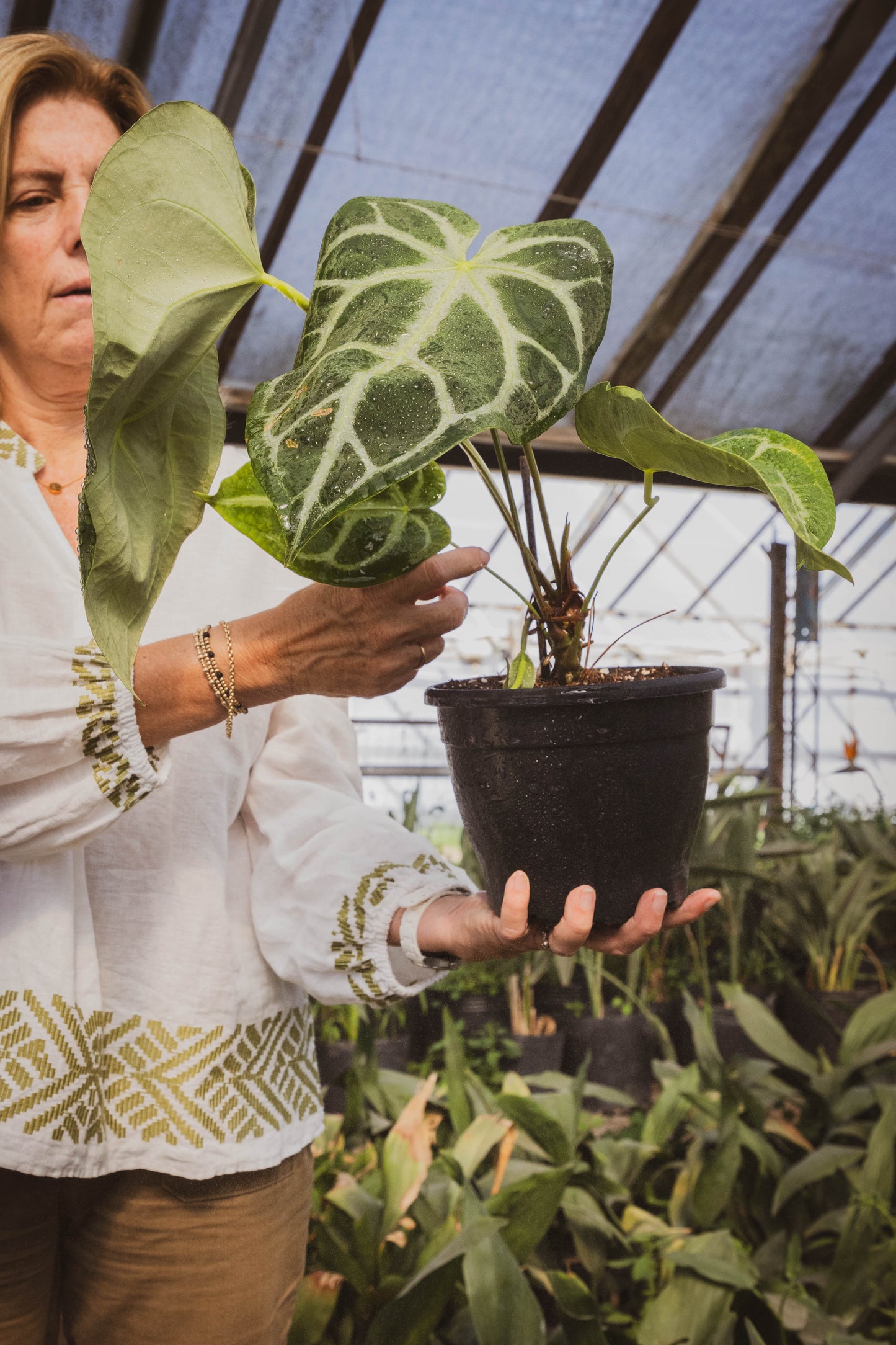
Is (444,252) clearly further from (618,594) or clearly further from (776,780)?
(618,594)

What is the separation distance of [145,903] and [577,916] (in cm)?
39

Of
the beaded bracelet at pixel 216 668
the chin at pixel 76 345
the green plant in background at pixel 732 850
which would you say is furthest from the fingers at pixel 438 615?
the green plant in background at pixel 732 850

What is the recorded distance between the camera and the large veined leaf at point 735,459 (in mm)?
467

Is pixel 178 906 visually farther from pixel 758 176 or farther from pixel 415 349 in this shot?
pixel 758 176

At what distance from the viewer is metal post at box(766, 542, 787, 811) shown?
3668 mm

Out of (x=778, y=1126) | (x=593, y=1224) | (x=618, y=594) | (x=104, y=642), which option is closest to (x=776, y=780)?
(x=778, y=1126)

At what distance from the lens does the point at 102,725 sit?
65 centimetres

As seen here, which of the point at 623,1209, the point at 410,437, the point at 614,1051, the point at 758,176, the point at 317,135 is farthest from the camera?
the point at 758,176

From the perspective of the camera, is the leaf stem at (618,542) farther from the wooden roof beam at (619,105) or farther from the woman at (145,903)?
the wooden roof beam at (619,105)

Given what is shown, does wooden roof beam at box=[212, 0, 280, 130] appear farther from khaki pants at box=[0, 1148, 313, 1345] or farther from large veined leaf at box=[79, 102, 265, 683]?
khaki pants at box=[0, 1148, 313, 1345]

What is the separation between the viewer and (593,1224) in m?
1.45

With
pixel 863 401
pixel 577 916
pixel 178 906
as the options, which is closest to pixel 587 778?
pixel 577 916

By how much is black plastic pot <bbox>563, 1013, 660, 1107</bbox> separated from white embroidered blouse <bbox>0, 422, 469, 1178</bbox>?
1641 millimetres

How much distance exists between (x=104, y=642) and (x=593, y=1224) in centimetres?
130
